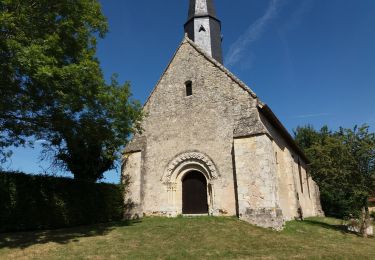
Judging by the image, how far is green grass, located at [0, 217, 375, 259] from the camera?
8.14 m

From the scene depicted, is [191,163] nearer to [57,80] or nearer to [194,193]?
[194,193]

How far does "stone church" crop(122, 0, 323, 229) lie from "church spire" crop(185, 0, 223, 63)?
2307 millimetres

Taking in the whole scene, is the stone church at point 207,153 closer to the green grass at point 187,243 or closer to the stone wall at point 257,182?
the stone wall at point 257,182

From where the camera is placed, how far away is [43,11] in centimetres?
902

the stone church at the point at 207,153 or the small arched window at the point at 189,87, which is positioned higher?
the small arched window at the point at 189,87

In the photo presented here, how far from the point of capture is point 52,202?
1252 centimetres

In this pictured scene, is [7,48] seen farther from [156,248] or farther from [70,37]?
[156,248]

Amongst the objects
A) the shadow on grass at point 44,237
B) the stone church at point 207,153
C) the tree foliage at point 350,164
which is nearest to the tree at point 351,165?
the tree foliage at point 350,164

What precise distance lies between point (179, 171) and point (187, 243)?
232 inches

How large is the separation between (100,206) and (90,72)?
7746mm

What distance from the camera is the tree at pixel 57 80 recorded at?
26.5ft

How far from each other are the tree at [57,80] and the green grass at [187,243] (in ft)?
10.6

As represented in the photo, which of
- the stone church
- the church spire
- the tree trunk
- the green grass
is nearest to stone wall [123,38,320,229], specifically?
the stone church

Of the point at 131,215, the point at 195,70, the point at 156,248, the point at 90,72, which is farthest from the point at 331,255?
the point at 195,70
